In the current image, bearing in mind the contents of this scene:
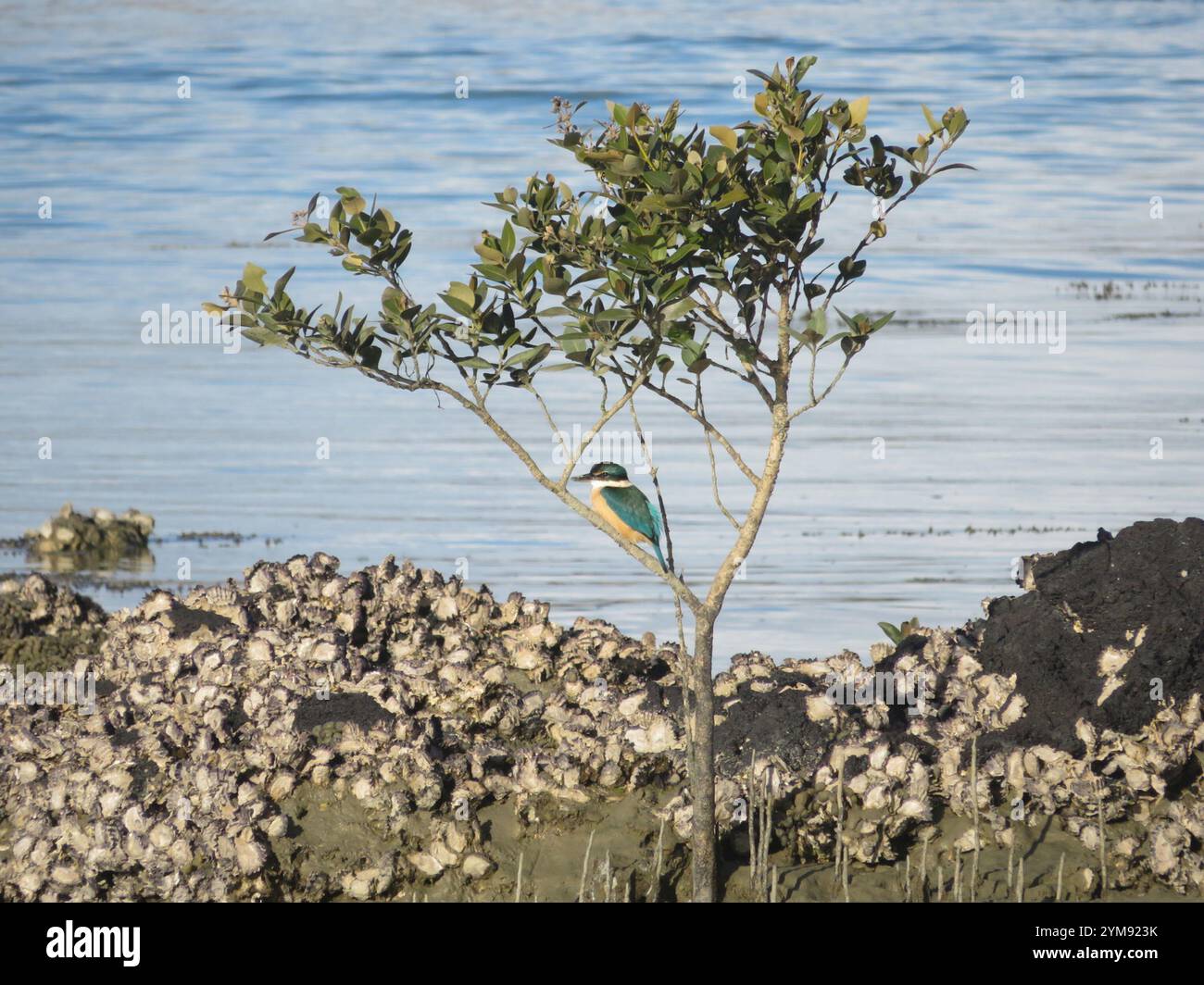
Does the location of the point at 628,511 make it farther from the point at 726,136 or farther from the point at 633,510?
the point at 726,136

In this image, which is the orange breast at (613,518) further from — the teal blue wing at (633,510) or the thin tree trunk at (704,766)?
the thin tree trunk at (704,766)

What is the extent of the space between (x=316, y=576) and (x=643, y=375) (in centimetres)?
253

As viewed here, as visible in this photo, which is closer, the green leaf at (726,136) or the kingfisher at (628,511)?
the green leaf at (726,136)

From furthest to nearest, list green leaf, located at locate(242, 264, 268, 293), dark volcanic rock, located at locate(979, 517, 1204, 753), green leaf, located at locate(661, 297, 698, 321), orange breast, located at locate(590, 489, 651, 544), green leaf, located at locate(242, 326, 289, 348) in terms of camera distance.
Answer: orange breast, located at locate(590, 489, 651, 544) → dark volcanic rock, located at locate(979, 517, 1204, 753) → green leaf, located at locate(242, 326, 289, 348) → green leaf, located at locate(242, 264, 268, 293) → green leaf, located at locate(661, 297, 698, 321)

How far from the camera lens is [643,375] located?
6246 mm

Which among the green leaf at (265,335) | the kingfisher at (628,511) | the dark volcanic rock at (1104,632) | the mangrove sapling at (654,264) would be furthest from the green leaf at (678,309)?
the dark volcanic rock at (1104,632)

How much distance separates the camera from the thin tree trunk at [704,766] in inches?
247

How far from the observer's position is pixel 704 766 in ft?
20.7

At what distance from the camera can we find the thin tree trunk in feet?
20.6

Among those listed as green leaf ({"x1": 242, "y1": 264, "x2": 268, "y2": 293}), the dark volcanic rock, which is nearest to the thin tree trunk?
the dark volcanic rock

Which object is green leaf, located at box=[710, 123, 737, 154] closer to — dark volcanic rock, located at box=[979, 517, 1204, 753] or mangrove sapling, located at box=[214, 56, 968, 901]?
mangrove sapling, located at box=[214, 56, 968, 901]

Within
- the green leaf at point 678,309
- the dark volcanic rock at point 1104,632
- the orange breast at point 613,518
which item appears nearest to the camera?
the green leaf at point 678,309

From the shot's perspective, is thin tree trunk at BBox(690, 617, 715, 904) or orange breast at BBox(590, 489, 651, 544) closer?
thin tree trunk at BBox(690, 617, 715, 904)

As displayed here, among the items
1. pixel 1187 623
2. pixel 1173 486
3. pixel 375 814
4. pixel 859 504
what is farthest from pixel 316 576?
pixel 1173 486
